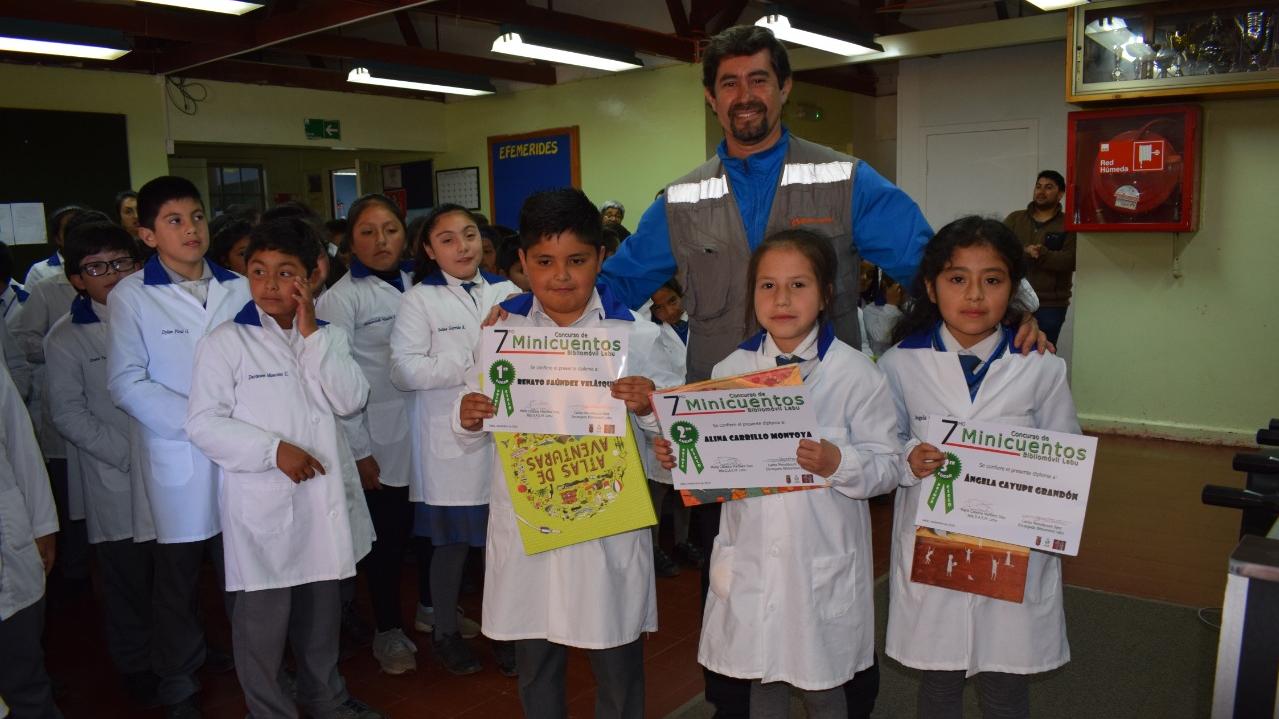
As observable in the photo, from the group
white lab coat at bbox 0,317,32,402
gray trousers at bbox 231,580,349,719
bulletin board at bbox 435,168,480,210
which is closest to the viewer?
gray trousers at bbox 231,580,349,719

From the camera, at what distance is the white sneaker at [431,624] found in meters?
3.45

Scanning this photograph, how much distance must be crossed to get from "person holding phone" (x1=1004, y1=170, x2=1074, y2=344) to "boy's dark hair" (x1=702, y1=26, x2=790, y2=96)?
4.63m

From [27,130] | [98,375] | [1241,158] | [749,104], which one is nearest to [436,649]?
[98,375]

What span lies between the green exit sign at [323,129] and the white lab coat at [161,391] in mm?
7101

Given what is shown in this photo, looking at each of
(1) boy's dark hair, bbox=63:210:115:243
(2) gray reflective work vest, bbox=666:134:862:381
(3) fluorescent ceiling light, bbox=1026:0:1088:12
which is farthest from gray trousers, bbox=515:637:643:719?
(3) fluorescent ceiling light, bbox=1026:0:1088:12

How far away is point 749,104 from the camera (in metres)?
2.31

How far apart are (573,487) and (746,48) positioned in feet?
3.81

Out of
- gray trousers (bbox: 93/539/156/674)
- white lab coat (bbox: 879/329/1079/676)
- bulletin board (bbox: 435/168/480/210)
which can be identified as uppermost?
bulletin board (bbox: 435/168/480/210)

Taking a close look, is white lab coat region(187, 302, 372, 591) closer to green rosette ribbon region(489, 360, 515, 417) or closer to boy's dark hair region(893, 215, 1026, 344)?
green rosette ribbon region(489, 360, 515, 417)

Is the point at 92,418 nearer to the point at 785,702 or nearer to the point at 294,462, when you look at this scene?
the point at 294,462

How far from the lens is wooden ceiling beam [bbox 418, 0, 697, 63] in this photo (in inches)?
290

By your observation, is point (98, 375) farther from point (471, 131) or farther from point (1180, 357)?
point (471, 131)

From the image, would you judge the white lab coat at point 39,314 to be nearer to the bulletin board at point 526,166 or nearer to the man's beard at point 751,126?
the man's beard at point 751,126

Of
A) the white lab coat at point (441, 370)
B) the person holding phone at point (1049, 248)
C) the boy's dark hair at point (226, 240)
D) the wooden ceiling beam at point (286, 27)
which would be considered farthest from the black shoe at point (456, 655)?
the person holding phone at point (1049, 248)
